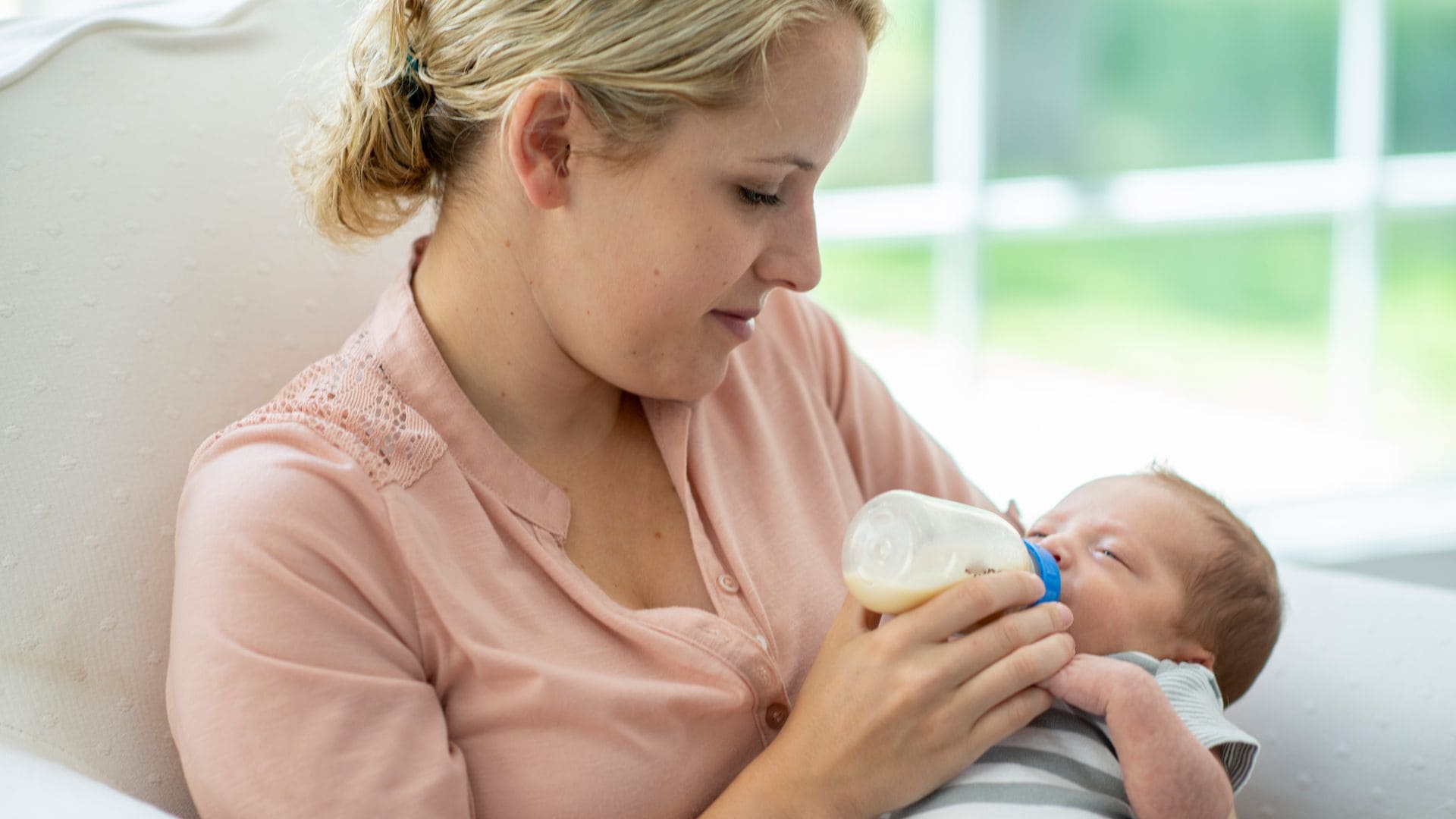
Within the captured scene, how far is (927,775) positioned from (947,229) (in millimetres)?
2071

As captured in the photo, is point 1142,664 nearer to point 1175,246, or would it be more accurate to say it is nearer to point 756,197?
point 756,197

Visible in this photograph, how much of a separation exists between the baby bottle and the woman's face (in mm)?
218

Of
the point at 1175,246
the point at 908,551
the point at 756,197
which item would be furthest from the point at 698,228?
the point at 1175,246

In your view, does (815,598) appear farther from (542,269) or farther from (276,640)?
(276,640)

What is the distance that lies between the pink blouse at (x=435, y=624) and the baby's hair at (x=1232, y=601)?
36cm

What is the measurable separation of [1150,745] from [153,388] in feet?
3.08

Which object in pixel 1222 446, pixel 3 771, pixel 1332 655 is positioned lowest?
pixel 1222 446

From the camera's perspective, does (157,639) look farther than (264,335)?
No

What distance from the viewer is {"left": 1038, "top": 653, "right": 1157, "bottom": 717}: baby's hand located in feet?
3.59

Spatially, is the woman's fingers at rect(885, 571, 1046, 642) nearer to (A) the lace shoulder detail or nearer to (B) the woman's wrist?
(B) the woman's wrist

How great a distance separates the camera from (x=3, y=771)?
96 centimetres

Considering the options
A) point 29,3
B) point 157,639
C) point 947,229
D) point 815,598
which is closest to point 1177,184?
point 947,229

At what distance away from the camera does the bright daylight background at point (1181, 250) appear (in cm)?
301

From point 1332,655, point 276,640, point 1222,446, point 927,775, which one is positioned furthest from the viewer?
point 1222,446
